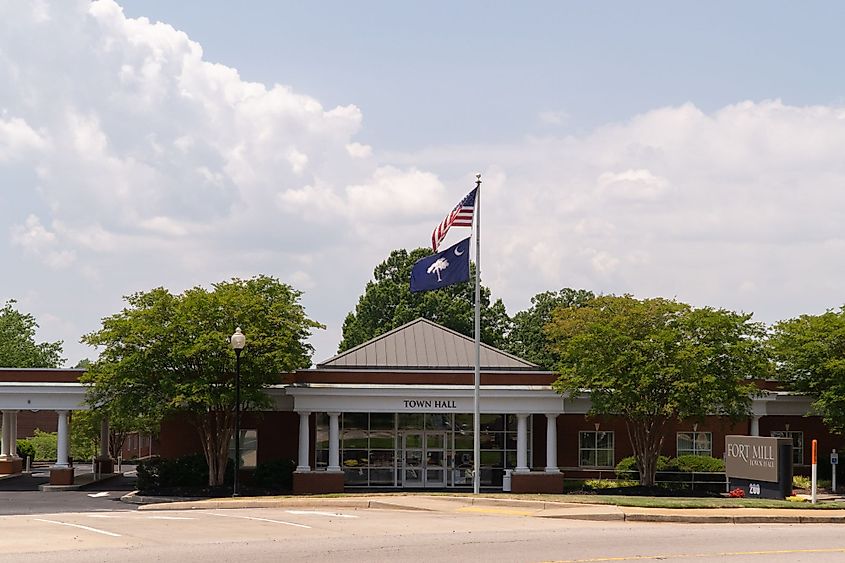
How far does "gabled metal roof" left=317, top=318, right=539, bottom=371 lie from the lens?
4553cm

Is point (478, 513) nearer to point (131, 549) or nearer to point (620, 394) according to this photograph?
point (131, 549)

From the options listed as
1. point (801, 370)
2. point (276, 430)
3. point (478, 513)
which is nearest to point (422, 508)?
point (478, 513)

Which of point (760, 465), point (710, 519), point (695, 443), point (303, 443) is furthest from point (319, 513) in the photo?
point (695, 443)

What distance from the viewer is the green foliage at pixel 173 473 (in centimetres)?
4075

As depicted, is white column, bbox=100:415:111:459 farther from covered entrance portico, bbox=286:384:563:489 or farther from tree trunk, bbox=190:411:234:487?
tree trunk, bbox=190:411:234:487

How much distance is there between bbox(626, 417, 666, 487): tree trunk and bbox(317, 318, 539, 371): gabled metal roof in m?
6.05

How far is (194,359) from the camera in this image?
39125 mm

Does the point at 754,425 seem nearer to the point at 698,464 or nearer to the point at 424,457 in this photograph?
the point at 698,464

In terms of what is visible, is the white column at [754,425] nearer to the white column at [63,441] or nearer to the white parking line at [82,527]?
the white column at [63,441]

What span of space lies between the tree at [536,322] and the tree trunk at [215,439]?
49.3 m

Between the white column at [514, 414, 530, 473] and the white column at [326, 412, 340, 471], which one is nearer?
the white column at [326, 412, 340, 471]

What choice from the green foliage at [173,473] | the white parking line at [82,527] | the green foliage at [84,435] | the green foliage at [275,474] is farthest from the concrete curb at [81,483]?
the white parking line at [82,527]

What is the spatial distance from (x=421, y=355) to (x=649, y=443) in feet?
35.0

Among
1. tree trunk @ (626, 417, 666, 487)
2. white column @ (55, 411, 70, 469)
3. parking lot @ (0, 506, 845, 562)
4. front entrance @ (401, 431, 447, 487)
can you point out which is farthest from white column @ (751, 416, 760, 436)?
white column @ (55, 411, 70, 469)
